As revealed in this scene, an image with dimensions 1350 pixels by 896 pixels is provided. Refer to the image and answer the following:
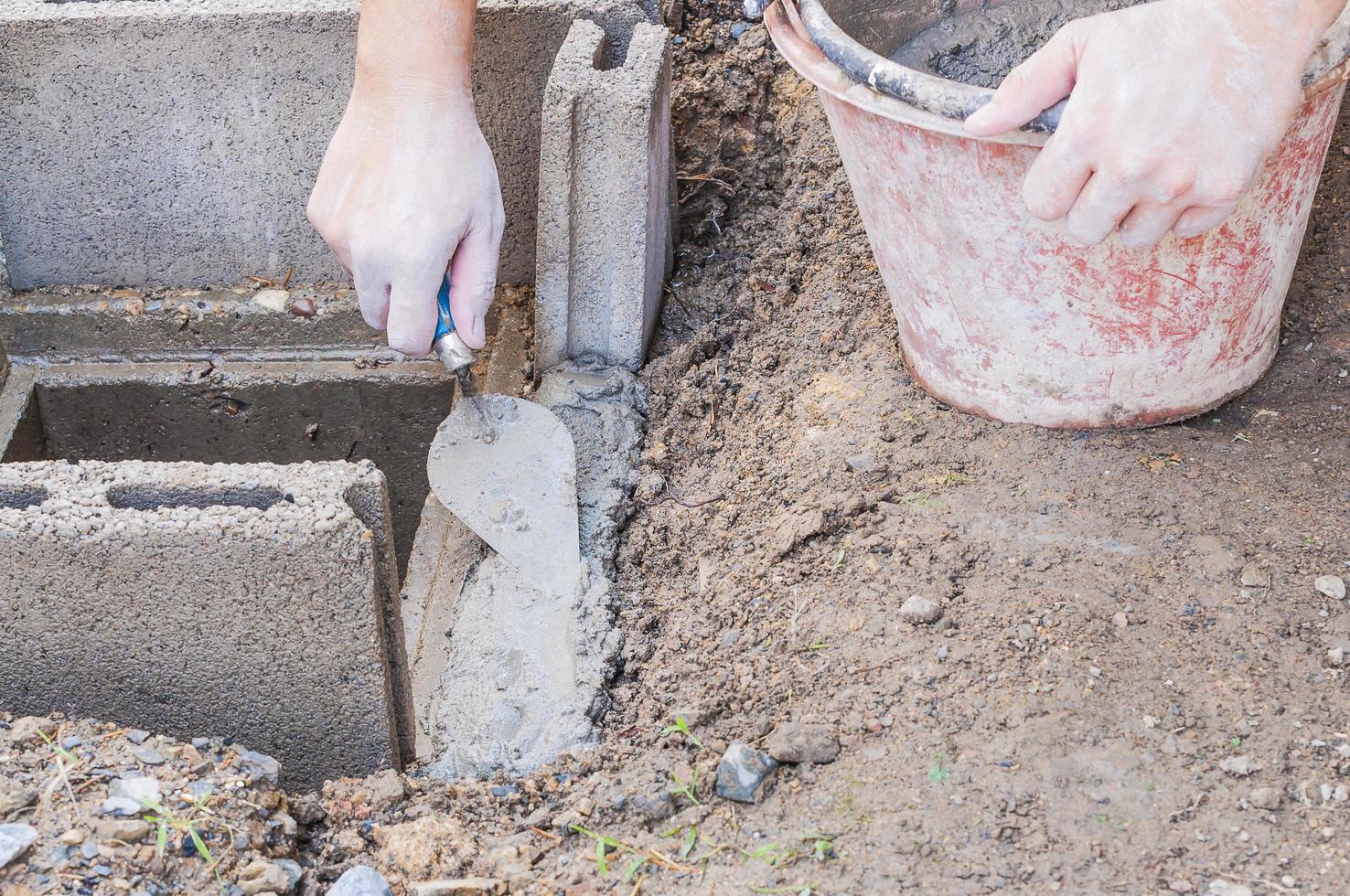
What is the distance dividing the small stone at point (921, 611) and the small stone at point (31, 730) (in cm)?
124

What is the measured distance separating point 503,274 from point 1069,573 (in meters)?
1.66

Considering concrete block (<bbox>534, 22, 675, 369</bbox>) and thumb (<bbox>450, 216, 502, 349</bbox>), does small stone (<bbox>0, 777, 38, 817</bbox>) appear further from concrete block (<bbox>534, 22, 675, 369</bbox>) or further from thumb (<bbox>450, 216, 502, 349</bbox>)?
concrete block (<bbox>534, 22, 675, 369</bbox>)

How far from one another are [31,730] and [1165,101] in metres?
1.71

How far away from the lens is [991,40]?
7.97 feet

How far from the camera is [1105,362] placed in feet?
6.79

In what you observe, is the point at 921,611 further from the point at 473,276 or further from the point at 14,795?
the point at 14,795

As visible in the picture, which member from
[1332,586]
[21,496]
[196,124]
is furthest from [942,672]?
[196,124]

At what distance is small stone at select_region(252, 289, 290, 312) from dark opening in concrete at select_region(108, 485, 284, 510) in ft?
4.51

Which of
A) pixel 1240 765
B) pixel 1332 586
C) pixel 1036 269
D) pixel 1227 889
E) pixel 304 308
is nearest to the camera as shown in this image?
pixel 1227 889

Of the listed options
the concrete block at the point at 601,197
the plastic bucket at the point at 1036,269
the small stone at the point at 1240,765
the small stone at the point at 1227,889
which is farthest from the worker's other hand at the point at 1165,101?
the concrete block at the point at 601,197

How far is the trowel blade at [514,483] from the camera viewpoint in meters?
2.25

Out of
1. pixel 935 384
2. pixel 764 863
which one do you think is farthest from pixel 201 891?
pixel 935 384

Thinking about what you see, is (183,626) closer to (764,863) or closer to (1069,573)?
(764,863)

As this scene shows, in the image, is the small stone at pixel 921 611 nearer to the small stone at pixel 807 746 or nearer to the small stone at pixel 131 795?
the small stone at pixel 807 746
